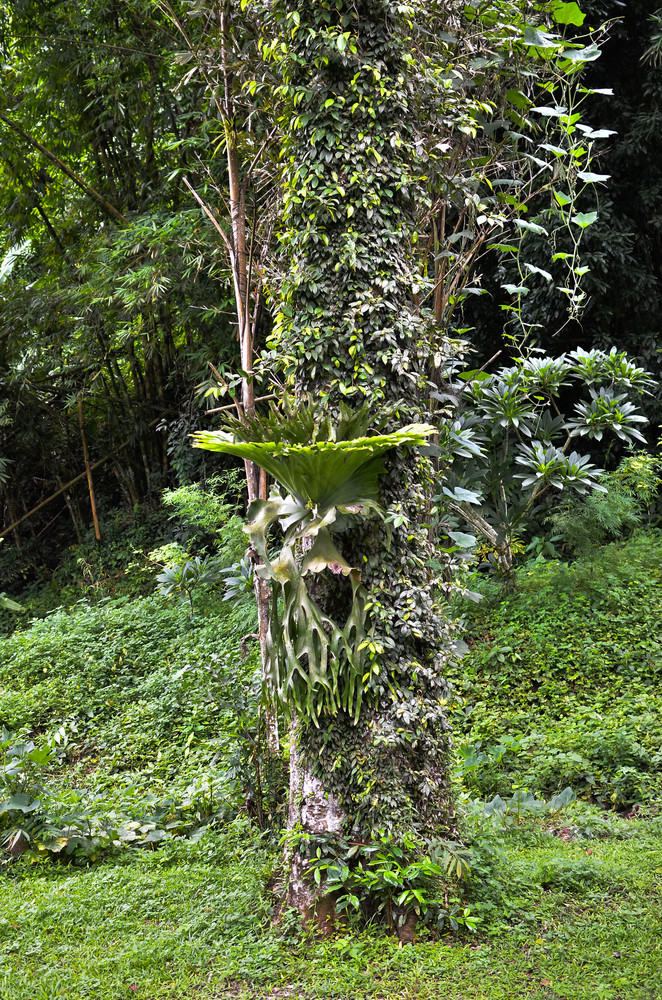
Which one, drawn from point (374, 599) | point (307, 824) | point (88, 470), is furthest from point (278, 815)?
point (88, 470)

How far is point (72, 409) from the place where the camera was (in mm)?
10016

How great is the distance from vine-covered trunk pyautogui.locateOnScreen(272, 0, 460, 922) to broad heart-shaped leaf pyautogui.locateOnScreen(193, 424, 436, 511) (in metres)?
0.10

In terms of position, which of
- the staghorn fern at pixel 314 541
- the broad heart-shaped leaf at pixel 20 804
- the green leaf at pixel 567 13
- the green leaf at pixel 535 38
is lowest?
the broad heart-shaped leaf at pixel 20 804

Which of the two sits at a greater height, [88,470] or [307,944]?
[88,470]

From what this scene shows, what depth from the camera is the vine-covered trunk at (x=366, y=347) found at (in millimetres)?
3035

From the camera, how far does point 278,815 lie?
3.58m

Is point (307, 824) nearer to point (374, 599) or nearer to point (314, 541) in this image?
point (374, 599)

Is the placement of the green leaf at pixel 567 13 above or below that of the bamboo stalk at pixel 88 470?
above

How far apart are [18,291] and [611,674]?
7.34m

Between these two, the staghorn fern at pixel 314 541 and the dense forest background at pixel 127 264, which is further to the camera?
the dense forest background at pixel 127 264

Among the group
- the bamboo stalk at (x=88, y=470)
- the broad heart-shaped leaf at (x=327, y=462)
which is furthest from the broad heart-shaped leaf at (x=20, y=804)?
the bamboo stalk at (x=88, y=470)

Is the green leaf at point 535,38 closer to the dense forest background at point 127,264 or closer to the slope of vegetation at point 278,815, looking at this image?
the dense forest background at point 127,264

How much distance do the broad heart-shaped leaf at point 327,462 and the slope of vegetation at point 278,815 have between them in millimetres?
1315

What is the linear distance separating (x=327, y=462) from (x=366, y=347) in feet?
1.85
